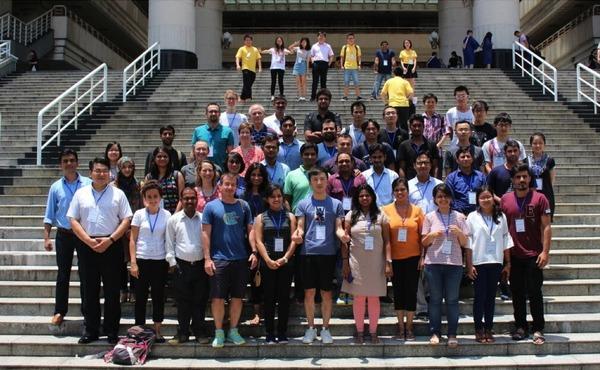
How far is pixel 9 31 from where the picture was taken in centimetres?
2561

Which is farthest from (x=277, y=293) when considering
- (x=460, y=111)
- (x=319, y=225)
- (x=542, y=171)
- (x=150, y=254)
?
(x=460, y=111)

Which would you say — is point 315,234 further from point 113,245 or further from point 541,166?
point 541,166

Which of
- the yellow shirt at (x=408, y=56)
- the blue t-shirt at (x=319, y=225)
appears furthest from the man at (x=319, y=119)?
the yellow shirt at (x=408, y=56)

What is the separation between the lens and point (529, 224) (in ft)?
21.6

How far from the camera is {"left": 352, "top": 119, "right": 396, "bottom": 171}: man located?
744 cm

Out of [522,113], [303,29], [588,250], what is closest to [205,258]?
[588,250]

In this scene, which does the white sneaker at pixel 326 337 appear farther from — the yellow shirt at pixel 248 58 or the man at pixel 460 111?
the yellow shirt at pixel 248 58

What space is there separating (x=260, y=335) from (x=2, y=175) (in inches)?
281

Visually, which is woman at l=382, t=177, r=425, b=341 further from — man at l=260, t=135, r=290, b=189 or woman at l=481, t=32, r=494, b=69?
woman at l=481, t=32, r=494, b=69

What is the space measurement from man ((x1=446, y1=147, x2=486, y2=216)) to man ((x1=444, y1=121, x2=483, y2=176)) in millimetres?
225

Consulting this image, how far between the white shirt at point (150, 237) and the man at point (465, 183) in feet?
11.3

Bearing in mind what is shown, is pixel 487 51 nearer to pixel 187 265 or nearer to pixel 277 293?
pixel 277 293

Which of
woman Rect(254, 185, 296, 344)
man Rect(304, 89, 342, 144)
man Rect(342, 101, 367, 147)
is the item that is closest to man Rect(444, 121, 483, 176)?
man Rect(342, 101, 367, 147)

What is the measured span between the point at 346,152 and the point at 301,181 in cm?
68
